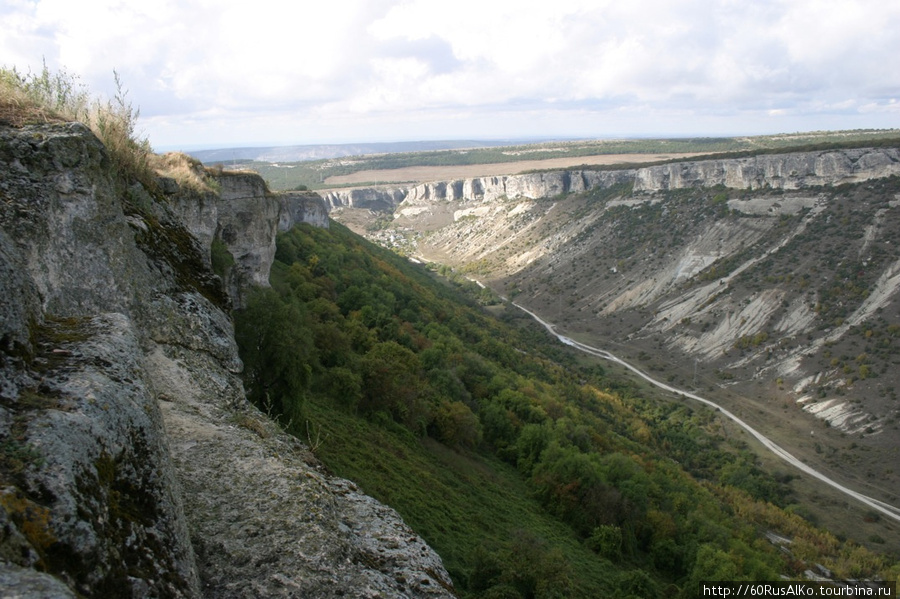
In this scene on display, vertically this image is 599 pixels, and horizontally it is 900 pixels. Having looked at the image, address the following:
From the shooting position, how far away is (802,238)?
6475cm

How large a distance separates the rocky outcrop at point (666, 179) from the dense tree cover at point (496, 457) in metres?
52.6

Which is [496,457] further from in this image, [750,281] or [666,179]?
[666,179]

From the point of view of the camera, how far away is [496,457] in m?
25.2

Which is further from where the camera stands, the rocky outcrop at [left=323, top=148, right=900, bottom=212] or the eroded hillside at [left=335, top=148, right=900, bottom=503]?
the rocky outcrop at [left=323, top=148, right=900, bottom=212]

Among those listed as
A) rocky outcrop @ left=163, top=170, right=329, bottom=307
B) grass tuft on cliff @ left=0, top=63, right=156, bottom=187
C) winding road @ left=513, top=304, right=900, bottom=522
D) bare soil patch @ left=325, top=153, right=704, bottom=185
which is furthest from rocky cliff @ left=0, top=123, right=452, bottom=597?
bare soil patch @ left=325, top=153, right=704, bottom=185

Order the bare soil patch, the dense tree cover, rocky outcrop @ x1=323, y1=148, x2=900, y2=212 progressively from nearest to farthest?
the dense tree cover
rocky outcrop @ x1=323, y1=148, x2=900, y2=212
the bare soil patch

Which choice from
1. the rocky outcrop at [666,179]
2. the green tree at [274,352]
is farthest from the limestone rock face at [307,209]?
the rocky outcrop at [666,179]

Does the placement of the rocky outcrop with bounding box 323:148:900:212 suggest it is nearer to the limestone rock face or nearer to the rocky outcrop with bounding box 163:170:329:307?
the limestone rock face

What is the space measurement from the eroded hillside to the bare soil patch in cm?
3716

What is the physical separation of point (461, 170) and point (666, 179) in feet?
271

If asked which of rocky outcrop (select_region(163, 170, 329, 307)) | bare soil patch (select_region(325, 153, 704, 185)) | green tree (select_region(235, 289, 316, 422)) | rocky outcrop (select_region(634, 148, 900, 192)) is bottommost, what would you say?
green tree (select_region(235, 289, 316, 422))

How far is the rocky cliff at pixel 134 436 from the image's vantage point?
117 inches

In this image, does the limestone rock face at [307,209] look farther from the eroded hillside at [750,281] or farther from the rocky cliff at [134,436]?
the rocky cliff at [134,436]

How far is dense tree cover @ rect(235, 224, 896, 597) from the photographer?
41.5ft
